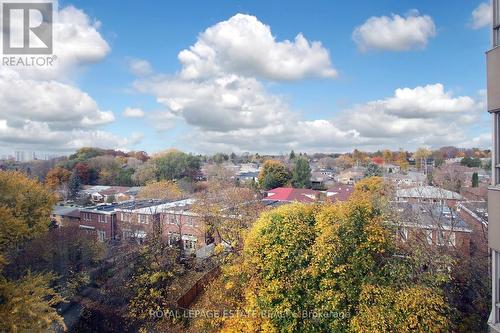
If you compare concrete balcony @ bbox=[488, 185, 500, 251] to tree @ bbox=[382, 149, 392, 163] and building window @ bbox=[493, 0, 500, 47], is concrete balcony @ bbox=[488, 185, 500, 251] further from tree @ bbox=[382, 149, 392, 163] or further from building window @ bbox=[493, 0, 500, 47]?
tree @ bbox=[382, 149, 392, 163]

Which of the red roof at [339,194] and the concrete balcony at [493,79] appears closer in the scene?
the concrete balcony at [493,79]

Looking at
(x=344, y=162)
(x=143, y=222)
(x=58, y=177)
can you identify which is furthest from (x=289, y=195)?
(x=344, y=162)

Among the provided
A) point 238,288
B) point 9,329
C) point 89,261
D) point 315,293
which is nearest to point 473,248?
point 315,293

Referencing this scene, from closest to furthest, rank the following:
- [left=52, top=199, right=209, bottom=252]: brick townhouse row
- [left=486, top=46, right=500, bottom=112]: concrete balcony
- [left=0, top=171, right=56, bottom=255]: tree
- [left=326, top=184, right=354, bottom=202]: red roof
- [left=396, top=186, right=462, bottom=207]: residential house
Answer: [left=486, top=46, right=500, bottom=112]: concrete balcony
[left=0, top=171, right=56, bottom=255]: tree
[left=396, top=186, right=462, bottom=207]: residential house
[left=52, top=199, right=209, bottom=252]: brick townhouse row
[left=326, top=184, right=354, bottom=202]: red roof

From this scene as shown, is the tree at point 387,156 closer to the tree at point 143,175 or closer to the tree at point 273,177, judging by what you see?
the tree at point 273,177

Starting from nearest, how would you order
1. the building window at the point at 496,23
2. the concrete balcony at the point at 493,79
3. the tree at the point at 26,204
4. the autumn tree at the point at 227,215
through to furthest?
the concrete balcony at the point at 493,79 < the building window at the point at 496,23 < the tree at the point at 26,204 < the autumn tree at the point at 227,215

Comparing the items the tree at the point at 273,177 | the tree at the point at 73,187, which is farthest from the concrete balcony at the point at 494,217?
the tree at the point at 73,187

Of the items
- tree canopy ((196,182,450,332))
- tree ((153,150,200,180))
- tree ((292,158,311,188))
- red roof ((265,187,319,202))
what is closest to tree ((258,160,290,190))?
tree ((292,158,311,188))

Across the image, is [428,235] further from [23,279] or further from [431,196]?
[23,279]
